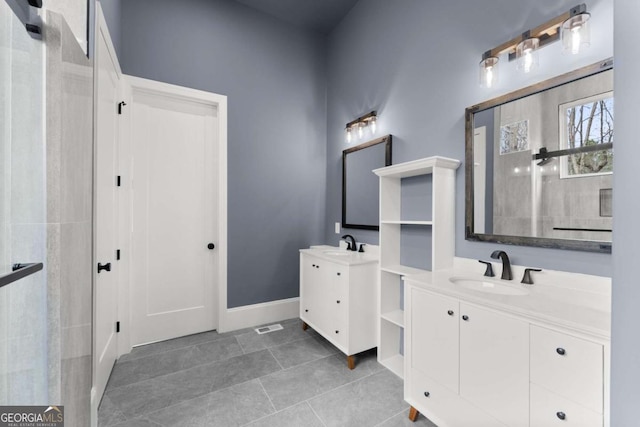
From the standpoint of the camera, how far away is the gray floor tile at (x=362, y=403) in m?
1.64

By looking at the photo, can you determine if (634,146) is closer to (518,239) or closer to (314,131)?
(518,239)

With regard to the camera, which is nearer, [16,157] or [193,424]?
[16,157]

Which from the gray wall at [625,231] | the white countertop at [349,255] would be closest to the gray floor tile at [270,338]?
the white countertop at [349,255]

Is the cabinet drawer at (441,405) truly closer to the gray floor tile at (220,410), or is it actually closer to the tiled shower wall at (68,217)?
the gray floor tile at (220,410)

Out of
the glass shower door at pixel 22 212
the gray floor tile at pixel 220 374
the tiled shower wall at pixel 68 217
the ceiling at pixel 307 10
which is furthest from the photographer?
the ceiling at pixel 307 10

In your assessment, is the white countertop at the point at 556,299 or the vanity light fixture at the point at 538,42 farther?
the vanity light fixture at the point at 538,42

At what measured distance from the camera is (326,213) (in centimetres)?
341

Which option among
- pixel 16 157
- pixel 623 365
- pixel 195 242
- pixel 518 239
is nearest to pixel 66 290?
pixel 16 157

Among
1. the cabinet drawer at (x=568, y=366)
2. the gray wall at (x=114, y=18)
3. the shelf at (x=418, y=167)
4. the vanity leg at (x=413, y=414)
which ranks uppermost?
the gray wall at (x=114, y=18)

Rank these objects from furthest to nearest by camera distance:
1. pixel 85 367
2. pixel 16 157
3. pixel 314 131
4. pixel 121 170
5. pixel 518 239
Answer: pixel 314 131 < pixel 121 170 < pixel 518 239 < pixel 85 367 < pixel 16 157

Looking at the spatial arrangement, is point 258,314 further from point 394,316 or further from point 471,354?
point 471,354

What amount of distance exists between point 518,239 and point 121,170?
2.94 metres

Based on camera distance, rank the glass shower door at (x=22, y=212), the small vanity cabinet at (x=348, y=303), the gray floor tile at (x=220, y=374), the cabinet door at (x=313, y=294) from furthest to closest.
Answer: the cabinet door at (x=313, y=294) → the small vanity cabinet at (x=348, y=303) → the gray floor tile at (x=220, y=374) → the glass shower door at (x=22, y=212)

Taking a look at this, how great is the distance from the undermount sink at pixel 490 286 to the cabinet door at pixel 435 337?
0.20 m
